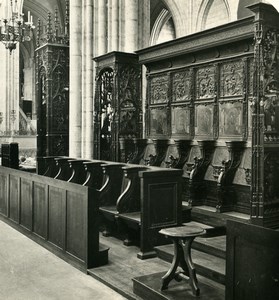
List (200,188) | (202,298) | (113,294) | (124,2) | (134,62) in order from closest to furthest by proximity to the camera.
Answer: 1. (202,298)
2. (113,294)
3. (200,188)
4. (134,62)
5. (124,2)

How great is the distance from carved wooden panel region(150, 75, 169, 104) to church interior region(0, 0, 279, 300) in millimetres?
28

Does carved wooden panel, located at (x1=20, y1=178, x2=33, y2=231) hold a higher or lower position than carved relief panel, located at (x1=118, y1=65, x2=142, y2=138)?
lower

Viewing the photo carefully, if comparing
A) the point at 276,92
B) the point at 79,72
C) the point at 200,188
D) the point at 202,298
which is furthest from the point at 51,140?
the point at 202,298

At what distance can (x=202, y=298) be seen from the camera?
3.59m

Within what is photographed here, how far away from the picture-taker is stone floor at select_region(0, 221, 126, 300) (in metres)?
4.00

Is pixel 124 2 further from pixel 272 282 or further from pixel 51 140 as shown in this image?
pixel 272 282

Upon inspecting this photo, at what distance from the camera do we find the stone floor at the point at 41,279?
4.00 m

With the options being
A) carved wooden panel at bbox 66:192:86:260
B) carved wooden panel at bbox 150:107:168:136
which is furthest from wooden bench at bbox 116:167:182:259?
carved wooden panel at bbox 150:107:168:136

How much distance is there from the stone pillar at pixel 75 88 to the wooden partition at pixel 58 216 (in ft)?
9.46

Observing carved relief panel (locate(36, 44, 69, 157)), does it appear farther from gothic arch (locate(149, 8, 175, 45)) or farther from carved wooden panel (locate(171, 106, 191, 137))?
gothic arch (locate(149, 8, 175, 45))

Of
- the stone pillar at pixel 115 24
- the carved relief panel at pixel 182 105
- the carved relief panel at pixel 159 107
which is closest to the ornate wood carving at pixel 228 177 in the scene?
the carved relief panel at pixel 182 105

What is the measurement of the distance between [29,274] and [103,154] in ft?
14.0

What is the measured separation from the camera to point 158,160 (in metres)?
7.34

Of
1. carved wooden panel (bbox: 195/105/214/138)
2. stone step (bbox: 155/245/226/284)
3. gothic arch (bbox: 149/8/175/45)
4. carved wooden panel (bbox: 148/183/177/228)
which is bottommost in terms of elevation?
stone step (bbox: 155/245/226/284)
